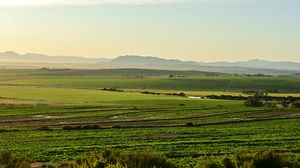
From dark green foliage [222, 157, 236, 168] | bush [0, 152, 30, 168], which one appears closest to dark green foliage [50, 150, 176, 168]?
bush [0, 152, 30, 168]

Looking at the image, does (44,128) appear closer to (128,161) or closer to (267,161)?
(128,161)

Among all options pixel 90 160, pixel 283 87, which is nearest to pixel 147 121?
pixel 90 160

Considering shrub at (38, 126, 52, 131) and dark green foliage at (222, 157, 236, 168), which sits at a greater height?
dark green foliage at (222, 157, 236, 168)

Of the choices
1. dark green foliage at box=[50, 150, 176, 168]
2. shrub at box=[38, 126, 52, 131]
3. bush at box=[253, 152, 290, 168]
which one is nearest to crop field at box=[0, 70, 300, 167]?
shrub at box=[38, 126, 52, 131]

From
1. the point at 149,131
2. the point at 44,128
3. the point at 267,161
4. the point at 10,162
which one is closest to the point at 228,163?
the point at 267,161

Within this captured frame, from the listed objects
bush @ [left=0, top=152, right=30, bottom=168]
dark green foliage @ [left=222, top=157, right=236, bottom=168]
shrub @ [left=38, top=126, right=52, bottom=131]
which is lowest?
shrub @ [left=38, top=126, right=52, bottom=131]

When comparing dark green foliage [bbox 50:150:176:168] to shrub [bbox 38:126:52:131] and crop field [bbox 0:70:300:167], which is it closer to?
crop field [bbox 0:70:300:167]

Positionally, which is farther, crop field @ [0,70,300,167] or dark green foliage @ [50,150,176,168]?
crop field @ [0,70,300,167]

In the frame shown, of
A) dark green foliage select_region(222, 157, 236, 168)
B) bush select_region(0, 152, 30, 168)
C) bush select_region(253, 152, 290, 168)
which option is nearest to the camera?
bush select_region(0, 152, 30, 168)

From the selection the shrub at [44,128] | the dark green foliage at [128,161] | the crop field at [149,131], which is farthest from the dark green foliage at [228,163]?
the shrub at [44,128]

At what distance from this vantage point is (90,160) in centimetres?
2298

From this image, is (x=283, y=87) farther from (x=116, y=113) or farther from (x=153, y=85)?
(x=116, y=113)

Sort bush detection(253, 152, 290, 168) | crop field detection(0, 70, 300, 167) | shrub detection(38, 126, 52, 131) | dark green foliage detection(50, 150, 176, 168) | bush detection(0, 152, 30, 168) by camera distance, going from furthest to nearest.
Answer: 1. shrub detection(38, 126, 52, 131)
2. crop field detection(0, 70, 300, 167)
3. bush detection(253, 152, 290, 168)
4. dark green foliage detection(50, 150, 176, 168)
5. bush detection(0, 152, 30, 168)

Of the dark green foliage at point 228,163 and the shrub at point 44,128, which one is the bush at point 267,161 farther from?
the shrub at point 44,128
